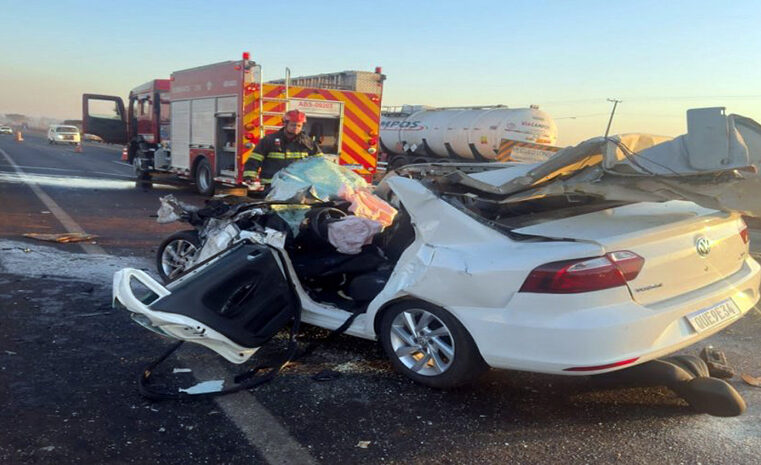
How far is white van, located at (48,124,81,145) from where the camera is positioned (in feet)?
136

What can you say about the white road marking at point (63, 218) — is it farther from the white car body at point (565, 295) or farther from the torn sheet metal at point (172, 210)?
the white car body at point (565, 295)

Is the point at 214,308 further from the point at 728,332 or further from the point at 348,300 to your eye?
the point at 728,332

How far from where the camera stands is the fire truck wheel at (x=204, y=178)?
13.2 metres

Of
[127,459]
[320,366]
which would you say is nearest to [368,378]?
[320,366]

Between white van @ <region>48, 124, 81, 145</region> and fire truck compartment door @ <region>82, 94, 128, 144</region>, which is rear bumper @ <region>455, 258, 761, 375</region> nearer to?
fire truck compartment door @ <region>82, 94, 128, 144</region>

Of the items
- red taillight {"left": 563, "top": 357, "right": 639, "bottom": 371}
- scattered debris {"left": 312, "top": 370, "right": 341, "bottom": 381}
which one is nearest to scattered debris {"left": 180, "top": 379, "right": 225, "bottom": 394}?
scattered debris {"left": 312, "top": 370, "right": 341, "bottom": 381}

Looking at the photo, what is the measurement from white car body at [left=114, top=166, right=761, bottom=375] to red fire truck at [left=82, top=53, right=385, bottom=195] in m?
8.36

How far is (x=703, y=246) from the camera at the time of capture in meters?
3.39

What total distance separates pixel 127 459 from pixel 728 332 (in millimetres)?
4505

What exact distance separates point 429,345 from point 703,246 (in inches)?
64.4

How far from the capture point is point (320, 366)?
395 centimetres

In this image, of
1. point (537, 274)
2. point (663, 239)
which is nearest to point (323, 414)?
point (537, 274)

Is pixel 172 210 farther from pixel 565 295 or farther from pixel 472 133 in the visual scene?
pixel 472 133

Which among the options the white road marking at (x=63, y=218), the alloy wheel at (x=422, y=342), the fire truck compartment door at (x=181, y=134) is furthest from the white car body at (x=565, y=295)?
the fire truck compartment door at (x=181, y=134)
